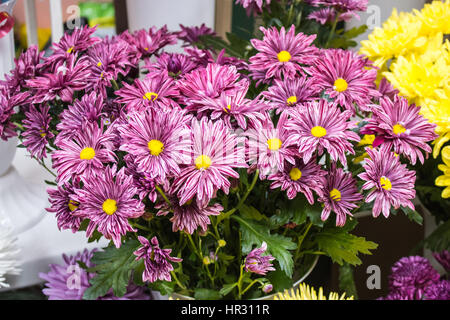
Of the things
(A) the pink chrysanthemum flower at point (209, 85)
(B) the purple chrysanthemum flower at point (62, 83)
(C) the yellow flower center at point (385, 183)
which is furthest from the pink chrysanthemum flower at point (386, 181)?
(B) the purple chrysanthemum flower at point (62, 83)

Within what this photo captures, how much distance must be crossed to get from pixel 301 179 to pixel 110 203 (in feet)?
0.43

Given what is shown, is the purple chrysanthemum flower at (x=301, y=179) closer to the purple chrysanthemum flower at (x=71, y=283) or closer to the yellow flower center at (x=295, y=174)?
the yellow flower center at (x=295, y=174)

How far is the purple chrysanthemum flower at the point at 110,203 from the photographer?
307mm

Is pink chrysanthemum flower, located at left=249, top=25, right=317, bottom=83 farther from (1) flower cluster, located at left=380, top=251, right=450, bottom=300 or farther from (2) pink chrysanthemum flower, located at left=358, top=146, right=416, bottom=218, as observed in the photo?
(1) flower cluster, located at left=380, top=251, right=450, bottom=300

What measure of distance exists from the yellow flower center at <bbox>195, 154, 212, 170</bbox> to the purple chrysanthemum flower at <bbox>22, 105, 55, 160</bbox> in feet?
0.43

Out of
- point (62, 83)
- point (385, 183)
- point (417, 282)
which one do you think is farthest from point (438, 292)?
point (62, 83)

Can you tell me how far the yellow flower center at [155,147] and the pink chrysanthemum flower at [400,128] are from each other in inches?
5.8

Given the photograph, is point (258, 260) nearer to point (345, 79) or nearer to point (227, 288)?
point (227, 288)

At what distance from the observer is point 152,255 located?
0.34m

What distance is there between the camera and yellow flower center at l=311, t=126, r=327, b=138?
1.05ft

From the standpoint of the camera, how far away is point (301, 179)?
34cm

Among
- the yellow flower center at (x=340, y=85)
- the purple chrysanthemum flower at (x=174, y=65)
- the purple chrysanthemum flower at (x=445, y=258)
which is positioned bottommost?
the purple chrysanthemum flower at (x=445, y=258)
